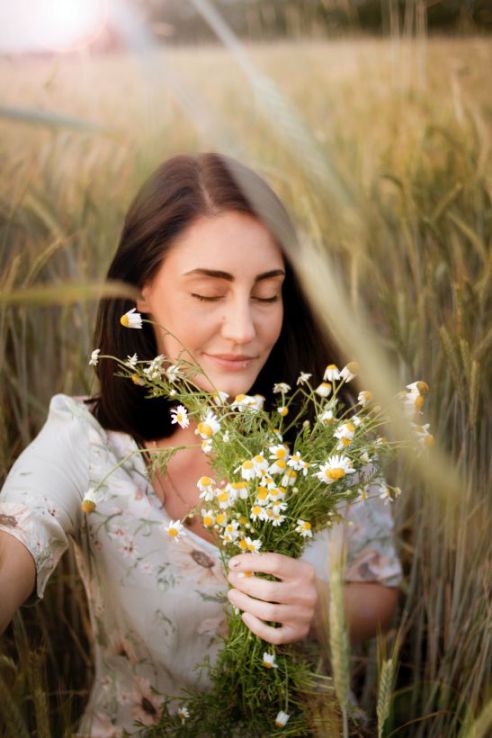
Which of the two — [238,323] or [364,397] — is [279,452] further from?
[238,323]

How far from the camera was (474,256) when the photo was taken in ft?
5.64

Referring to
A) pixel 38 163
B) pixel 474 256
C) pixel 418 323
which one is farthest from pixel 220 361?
pixel 38 163

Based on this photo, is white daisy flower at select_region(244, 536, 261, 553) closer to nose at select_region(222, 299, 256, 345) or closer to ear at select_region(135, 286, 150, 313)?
nose at select_region(222, 299, 256, 345)

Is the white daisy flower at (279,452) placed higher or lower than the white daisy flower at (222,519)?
higher

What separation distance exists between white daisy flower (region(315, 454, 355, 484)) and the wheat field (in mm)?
109

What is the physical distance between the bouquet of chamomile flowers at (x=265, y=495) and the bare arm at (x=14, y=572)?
139 millimetres

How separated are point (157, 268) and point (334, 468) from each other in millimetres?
485

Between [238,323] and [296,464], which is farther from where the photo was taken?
[238,323]

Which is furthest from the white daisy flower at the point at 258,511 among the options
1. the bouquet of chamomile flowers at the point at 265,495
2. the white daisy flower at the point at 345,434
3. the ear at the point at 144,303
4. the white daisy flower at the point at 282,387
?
the ear at the point at 144,303

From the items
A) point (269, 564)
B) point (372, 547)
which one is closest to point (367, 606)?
point (372, 547)

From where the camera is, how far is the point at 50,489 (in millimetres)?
977

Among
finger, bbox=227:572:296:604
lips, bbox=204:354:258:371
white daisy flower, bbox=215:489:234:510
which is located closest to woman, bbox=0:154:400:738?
lips, bbox=204:354:258:371

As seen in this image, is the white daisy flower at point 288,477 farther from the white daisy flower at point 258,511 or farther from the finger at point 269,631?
the finger at point 269,631

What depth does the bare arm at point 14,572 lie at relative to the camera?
2.80ft
